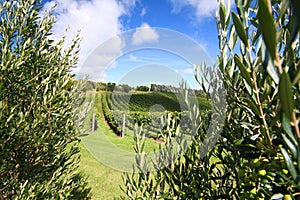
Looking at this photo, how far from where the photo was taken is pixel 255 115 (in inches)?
41.2

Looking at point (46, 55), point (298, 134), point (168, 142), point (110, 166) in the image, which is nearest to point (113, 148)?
point (110, 166)

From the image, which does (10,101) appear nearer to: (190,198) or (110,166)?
(190,198)

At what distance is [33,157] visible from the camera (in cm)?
371

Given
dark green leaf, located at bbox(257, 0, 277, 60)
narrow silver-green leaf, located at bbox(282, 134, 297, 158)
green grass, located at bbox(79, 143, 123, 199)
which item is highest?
dark green leaf, located at bbox(257, 0, 277, 60)

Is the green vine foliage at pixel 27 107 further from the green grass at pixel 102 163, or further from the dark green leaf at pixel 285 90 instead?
the dark green leaf at pixel 285 90

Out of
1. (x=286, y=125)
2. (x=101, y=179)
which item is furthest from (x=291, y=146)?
(x=101, y=179)

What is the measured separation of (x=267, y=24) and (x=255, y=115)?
2.46 ft

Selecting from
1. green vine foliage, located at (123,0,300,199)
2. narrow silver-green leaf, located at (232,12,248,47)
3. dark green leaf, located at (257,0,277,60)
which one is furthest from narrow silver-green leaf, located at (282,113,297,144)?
narrow silver-green leaf, located at (232,12,248,47)

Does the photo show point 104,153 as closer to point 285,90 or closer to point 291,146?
point 291,146

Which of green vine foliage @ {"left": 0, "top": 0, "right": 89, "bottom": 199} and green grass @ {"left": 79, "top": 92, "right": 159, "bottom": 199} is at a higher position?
green vine foliage @ {"left": 0, "top": 0, "right": 89, "bottom": 199}

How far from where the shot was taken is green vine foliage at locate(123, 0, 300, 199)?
404mm

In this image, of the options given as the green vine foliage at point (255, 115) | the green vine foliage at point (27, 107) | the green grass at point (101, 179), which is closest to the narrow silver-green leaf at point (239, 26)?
the green vine foliage at point (255, 115)

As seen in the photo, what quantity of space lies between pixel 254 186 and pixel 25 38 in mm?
3679

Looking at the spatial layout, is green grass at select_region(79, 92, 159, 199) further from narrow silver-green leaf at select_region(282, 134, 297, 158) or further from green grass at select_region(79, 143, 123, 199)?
narrow silver-green leaf at select_region(282, 134, 297, 158)
